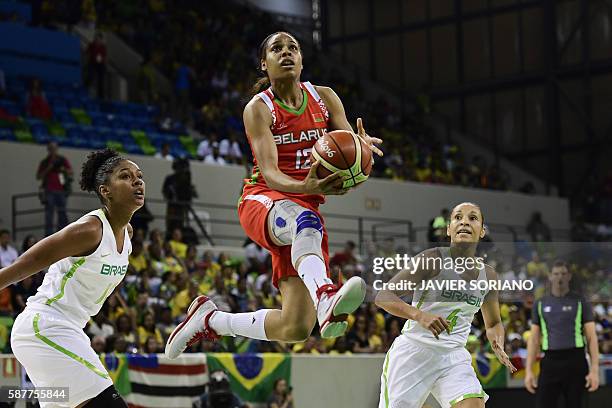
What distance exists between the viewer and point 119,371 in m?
10.8

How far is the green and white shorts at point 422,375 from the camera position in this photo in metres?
7.38

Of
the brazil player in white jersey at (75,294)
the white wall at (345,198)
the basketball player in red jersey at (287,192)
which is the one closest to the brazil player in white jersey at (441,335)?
the basketball player in red jersey at (287,192)

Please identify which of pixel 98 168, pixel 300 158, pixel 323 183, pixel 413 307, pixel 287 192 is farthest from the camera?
pixel 413 307

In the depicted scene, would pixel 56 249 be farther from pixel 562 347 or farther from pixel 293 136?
pixel 562 347

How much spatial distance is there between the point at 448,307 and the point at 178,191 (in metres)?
10.7

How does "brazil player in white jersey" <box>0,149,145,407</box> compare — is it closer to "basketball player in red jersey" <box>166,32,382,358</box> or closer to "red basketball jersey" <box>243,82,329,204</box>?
"basketball player in red jersey" <box>166,32,382,358</box>

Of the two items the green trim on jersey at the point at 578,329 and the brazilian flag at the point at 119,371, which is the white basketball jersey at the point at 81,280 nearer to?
the brazilian flag at the point at 119,371

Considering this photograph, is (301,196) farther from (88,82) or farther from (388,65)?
(388,65)

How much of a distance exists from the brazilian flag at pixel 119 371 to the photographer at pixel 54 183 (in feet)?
15.8

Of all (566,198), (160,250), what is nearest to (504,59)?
(566,198)

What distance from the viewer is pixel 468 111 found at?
3033 cm

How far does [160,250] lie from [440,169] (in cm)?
1152

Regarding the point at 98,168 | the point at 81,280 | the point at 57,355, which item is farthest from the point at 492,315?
the point at 57,355

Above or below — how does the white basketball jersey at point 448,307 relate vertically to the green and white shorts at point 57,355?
above
